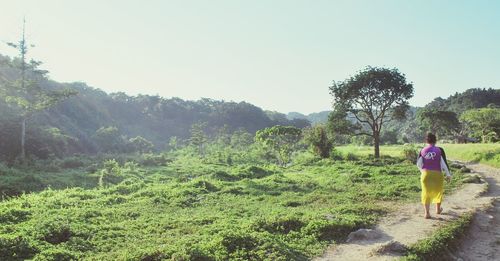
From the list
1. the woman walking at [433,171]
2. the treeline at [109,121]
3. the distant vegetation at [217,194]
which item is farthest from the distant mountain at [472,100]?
the woman walking at [433,171]

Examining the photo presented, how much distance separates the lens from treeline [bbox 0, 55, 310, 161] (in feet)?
170

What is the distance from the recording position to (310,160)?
4138 centimetres

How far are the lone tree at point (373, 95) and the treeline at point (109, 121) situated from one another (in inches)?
1325

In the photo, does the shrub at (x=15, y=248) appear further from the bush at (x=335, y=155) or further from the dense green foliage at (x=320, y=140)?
the dense green foliage at (x=320, y=140)

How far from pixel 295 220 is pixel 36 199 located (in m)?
13.9

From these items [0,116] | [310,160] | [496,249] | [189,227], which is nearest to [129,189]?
[189,227]

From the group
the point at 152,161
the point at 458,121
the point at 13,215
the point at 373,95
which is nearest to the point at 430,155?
the point at 13,215

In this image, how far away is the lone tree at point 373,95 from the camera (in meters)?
39.9

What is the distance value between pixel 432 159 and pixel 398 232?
2398 mm

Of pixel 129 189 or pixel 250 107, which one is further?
pixel 250 107

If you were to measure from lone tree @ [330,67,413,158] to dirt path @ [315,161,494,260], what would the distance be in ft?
82.2

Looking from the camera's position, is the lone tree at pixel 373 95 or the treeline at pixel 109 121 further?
the treeline at pixel 109 121

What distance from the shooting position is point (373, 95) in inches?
1591

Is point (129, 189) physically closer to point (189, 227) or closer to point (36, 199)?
point (36, 199)
